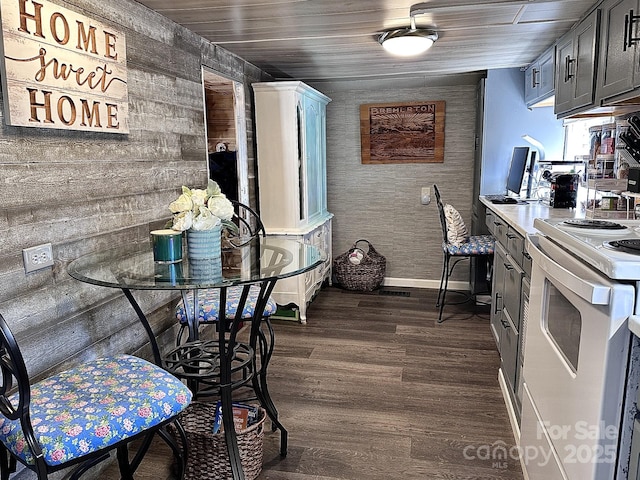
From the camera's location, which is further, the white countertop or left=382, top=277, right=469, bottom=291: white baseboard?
left=382, top=277, right=469, bottom=291: white baseboard

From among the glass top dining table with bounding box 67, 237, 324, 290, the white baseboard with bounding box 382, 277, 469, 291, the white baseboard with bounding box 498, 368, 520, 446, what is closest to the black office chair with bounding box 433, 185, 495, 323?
the white baseboard with bounding box 382, 277, 469, 291

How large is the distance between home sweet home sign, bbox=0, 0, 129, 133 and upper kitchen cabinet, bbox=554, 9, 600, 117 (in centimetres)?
230

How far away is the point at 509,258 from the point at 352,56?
74.4 inches

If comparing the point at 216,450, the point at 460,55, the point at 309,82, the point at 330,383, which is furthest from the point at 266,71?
the point at 216,450

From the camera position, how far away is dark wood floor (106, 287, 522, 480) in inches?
83.4

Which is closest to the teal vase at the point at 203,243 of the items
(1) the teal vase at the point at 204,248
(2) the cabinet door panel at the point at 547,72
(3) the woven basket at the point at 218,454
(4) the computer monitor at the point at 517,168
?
(1) the teal vase at the point at 204,248

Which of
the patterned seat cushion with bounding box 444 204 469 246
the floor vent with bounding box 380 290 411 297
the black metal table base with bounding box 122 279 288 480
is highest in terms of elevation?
the patterned seat cushion with bounding box 444 204 469 246

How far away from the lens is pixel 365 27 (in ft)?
9.12

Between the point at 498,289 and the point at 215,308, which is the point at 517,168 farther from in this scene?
the point at 215,308

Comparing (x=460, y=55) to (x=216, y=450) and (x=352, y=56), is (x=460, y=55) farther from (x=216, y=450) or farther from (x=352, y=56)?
(x=216, y=450)

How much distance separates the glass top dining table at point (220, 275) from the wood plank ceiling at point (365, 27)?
3.94ft

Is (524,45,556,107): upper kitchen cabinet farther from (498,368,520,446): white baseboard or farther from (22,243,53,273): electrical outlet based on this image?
(22,243,53,273): electrical outlet

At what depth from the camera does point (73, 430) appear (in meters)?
1.29

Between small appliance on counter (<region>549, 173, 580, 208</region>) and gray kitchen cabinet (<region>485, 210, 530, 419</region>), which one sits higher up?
small appliance on counter (<region>549, 173, 580, 208</region>)
